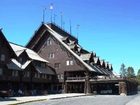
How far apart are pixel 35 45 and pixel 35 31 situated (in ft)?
14.7

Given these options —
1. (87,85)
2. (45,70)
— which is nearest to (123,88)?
(87,85)

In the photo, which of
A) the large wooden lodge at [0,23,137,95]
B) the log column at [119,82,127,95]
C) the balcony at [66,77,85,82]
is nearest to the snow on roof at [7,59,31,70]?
the large wooden lodge at [0,23,137,95]

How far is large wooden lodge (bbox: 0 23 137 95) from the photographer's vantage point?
6994cm

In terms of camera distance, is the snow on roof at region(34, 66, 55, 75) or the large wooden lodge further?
the snow on roof at region(34, 66, 55, 75)

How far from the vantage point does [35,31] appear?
292 ft

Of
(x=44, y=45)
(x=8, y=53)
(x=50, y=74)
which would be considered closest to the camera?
(x=8, y=53)

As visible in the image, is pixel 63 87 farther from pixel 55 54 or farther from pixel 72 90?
pixel 55 54

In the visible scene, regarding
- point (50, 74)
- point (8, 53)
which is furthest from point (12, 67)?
point (50, 74)

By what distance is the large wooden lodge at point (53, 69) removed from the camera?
69.9 metres

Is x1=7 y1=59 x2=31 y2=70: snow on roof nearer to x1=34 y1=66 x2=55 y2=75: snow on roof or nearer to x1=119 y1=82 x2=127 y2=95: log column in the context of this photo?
x1=34 y1=66 x2=55 y2=75: snow on roof

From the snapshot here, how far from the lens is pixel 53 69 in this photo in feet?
275

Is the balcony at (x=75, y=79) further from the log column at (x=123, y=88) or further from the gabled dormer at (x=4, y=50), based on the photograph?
the gabled dormer at (x=4, y=50)

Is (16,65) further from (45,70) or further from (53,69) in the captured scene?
(53,69)

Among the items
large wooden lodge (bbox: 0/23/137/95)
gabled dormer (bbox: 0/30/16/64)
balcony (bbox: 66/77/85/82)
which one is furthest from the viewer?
balcony (bbox: 66/77/85/82)
